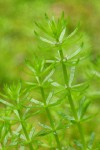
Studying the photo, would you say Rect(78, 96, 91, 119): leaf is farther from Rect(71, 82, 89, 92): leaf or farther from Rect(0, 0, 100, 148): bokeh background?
Rect(0, 0, 100, 148): bokeh background

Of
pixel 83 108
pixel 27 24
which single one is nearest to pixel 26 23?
pixel 27 24

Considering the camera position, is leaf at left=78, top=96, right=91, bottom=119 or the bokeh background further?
the bokeh background

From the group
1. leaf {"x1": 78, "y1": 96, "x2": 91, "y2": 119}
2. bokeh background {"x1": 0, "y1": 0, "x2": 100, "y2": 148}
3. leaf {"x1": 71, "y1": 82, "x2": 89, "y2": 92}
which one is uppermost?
bokeh background {"x1": 0, "y1": 0, "x2": 100, "y2": 148}

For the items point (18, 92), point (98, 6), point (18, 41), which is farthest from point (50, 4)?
point (18, 92)

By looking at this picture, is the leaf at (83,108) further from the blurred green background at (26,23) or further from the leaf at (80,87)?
the blurred green background at (26,23)

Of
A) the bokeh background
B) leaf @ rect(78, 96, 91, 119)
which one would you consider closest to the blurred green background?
the bokeh background

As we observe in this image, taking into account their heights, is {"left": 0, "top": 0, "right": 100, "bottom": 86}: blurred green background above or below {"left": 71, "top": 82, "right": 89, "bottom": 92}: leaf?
above

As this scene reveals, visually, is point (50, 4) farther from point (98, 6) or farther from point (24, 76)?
point (24, 76)

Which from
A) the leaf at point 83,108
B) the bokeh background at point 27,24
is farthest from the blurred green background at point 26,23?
the leaf at point 83,108
